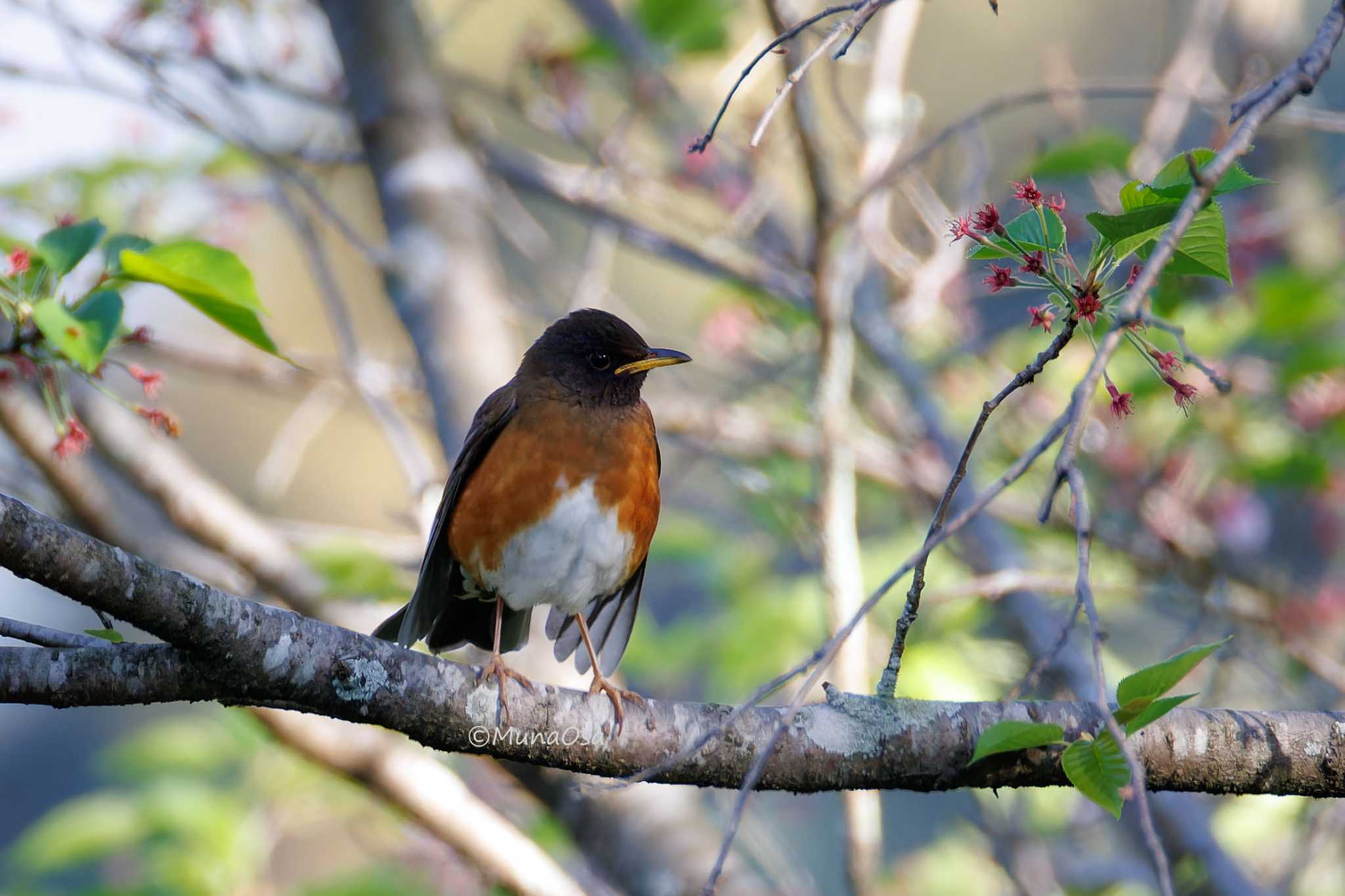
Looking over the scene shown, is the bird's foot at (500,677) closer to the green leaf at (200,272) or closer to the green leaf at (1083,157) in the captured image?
the green leaf at (200,272)

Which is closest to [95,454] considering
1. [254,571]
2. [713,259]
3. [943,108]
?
[254,571]

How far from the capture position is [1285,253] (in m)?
5.05

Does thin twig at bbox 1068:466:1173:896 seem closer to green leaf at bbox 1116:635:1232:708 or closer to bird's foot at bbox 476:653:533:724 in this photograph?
green leaf at bbox 1116:635:1232:708

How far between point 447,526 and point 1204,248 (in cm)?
206

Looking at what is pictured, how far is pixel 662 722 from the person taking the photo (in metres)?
2.19

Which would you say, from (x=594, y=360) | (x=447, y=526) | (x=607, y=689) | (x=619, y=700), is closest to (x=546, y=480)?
(x=447, y=526)

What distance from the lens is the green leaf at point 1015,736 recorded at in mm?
1674

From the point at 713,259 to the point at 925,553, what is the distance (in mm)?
3033

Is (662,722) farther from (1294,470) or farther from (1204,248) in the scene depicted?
(1294,470)

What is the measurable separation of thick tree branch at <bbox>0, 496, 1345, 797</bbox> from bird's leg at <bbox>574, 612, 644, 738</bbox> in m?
0.03

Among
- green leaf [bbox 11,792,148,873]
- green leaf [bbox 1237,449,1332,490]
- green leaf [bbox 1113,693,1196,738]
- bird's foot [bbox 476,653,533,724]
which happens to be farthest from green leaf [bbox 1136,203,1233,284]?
green leaf [bbox 11,792,148,873]

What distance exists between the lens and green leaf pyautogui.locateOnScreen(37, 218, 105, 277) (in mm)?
2061

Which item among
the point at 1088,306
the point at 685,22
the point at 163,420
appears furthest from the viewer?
the point at 685,22

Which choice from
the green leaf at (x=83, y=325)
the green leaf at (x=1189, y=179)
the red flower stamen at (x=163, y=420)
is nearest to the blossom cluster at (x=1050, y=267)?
the green leaf at (x=1189, y=179)
